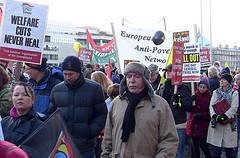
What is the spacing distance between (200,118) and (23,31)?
12.6 ft

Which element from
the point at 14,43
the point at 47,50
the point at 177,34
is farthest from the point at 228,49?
the point at 14,43

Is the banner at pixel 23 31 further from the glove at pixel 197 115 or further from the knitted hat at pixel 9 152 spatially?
the glove at pixel 197 115

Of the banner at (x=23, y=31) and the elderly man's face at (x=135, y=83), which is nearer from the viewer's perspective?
the elderly man's face at (x=135, y=83)

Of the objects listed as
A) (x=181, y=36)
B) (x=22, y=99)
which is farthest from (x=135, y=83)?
(x=181, y=36)

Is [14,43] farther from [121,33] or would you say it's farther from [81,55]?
[81,55]

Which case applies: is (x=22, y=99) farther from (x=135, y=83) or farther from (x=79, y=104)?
(x=135, y=83)

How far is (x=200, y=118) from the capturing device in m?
7.82

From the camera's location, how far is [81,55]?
59.1 ft

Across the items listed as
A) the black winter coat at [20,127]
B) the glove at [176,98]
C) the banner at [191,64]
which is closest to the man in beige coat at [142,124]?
the black winter coat at [20,127]

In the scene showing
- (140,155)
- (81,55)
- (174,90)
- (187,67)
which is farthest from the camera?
(81,55)

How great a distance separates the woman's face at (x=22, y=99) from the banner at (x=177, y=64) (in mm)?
3974

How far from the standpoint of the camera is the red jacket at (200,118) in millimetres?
7754

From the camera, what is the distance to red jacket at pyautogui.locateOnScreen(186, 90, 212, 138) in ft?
25.4

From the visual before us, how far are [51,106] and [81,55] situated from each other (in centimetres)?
1327
